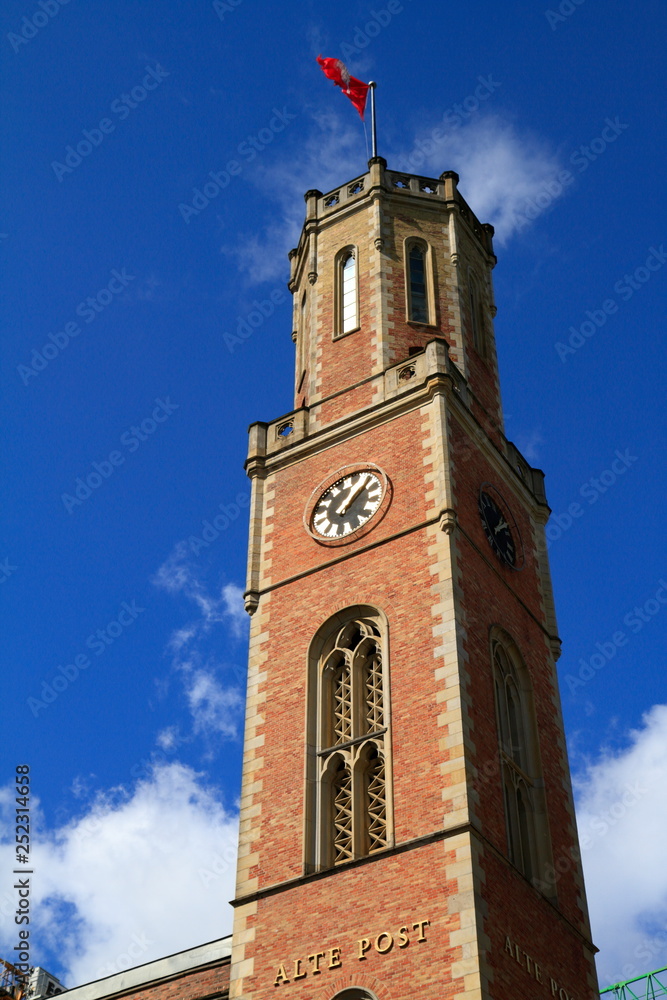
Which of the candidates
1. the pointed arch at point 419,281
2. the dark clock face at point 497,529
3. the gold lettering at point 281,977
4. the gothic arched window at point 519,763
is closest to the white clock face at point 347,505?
the dark clock face at point 497,529

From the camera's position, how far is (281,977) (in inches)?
979

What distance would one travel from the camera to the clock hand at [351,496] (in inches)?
1268

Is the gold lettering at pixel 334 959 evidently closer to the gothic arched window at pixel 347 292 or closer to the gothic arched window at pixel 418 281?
the gothic arched window at pixel 347 292

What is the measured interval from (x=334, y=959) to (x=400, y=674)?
20.2 ft

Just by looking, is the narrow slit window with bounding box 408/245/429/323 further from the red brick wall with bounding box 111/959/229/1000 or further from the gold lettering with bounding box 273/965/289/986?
the gold lettering with bounding box 273/965/289/986

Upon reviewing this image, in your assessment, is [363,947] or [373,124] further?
[373,124]

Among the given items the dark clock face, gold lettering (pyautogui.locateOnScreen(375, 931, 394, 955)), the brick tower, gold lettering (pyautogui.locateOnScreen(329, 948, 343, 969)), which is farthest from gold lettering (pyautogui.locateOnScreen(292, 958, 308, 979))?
the dark clock face

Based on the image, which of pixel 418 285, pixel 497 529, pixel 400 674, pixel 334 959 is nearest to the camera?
pixel 334 959

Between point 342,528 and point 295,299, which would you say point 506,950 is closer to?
point 342,528

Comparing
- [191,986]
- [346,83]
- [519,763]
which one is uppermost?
[346,83]

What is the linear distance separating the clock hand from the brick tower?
9 centimetres

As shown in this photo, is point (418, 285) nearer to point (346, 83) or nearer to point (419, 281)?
point (419, 281)

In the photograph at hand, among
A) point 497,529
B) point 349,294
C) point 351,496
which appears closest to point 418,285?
point 349,294

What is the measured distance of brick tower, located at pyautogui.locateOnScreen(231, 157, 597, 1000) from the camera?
24484 millimetres
